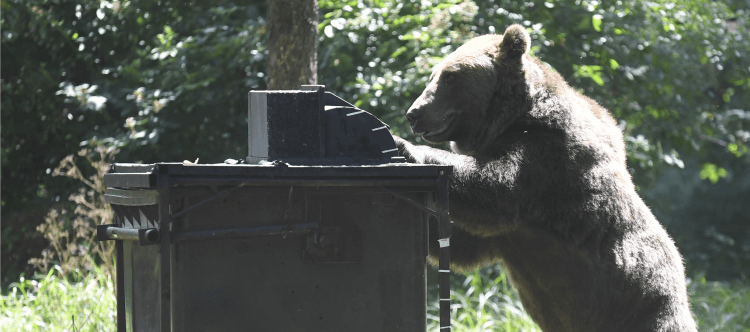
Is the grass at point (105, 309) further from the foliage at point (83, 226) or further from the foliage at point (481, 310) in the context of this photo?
the foliage at point (83, 226)

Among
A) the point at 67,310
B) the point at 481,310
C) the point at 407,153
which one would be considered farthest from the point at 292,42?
the point at 481,310

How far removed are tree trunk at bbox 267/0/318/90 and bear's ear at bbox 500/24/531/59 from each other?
1796mm

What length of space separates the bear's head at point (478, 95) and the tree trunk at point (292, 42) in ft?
5.31

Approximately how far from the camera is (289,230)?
7.24 ft

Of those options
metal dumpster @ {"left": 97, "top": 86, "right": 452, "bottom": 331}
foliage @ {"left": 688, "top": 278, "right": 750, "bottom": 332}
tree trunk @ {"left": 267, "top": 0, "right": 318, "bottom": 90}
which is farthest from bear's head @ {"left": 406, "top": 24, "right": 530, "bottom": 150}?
foliage @ {"left": 688, "top": 278, "right": 750, "bottom": 332}

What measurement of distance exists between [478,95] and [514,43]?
309mm

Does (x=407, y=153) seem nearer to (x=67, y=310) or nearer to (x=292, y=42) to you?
(x=292, y=42)

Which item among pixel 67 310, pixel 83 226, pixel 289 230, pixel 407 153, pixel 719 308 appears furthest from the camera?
pixel 719 308

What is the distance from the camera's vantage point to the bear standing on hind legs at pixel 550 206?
2926 millimetres

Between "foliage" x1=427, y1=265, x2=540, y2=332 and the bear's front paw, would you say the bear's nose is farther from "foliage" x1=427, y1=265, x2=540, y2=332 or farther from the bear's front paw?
"foliage" x1=427, y1=265, x2=540, y2=332

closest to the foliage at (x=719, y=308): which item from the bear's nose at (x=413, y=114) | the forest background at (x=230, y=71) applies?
the forest background at (x=230, y=71)

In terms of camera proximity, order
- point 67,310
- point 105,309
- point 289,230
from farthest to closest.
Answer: point 67,310, point 105,309, point 289,230

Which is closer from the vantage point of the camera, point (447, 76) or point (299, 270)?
point (299, 270)

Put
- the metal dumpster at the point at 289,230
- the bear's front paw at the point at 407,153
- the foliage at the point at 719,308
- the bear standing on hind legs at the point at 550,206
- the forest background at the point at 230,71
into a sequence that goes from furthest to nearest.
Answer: the foliage at the point at 719,308 < the forest background at the point at 230,71 < the bear standing on hind legs at the point at 550,206 < the bear's front paw at the point at 407,153 < the metal dumpster at the point at 289,230
